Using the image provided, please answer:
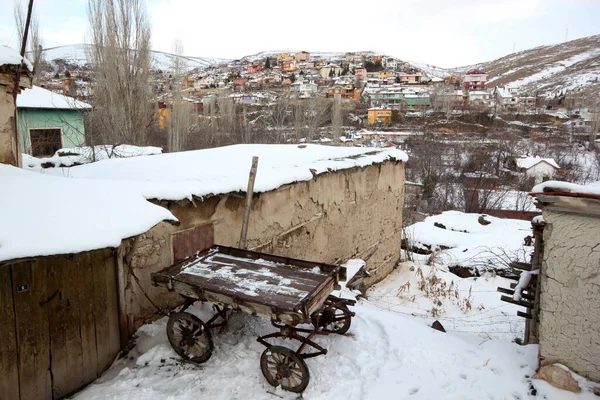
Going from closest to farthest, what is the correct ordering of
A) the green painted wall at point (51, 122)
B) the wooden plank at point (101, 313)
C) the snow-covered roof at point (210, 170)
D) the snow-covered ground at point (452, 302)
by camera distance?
the wooden plank at point (101, 313)
the snow-covered roof at point (210, 170)
the snow-covered ground at point (452, 302)
the green painted wall at point (51, 122)

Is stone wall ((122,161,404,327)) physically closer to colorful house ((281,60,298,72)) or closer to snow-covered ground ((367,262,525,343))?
snow-covered ground ((367,262,525,343))

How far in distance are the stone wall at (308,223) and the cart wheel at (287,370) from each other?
5.32 feet

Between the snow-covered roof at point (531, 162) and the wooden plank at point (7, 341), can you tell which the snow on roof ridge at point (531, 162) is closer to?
the snow-covered roof at point (531, 162)

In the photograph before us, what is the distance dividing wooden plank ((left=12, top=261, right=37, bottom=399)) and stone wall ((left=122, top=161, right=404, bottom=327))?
3.03 feet

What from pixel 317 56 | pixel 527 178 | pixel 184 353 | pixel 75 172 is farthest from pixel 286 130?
pixel 317 56

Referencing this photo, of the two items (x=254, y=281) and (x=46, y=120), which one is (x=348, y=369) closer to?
(x=254, y=281)

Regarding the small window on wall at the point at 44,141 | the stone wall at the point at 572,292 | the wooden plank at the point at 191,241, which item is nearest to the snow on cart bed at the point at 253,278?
the wooden plank at the point at 191,241

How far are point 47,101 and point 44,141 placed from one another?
1578 millimetres

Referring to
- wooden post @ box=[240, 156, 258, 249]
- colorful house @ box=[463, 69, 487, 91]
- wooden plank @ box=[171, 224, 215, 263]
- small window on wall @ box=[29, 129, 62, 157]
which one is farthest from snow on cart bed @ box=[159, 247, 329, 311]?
colorful house @ box=[463, 69, 487, 91]

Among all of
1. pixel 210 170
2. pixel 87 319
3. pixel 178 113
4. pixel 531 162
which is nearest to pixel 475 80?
pixel 531 162

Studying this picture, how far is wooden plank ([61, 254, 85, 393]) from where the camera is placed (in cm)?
326

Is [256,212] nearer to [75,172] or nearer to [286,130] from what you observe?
[75,172]

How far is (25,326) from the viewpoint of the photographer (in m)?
2.98

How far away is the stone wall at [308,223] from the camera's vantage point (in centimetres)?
418
